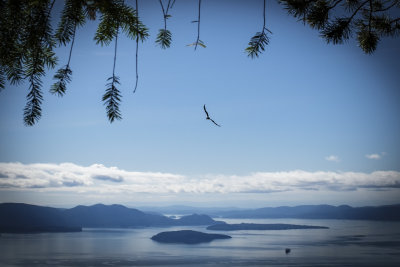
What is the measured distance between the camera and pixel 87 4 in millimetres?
696

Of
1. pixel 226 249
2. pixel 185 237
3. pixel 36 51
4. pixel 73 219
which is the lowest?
pixel 226 249

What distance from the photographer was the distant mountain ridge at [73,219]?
71.8 meters

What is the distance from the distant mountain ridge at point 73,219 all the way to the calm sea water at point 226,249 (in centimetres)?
502

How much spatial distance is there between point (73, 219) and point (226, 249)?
49.1 meters

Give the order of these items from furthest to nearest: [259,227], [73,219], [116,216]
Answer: [116,216] < [73,219] < [259,227]

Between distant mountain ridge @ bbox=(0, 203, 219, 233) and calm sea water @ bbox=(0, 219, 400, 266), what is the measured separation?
5.02 m

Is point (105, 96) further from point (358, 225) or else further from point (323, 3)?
point (358, 225)

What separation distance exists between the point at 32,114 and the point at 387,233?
245 feet

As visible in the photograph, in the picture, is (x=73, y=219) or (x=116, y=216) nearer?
(x=73, y=219)

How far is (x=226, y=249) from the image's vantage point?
4888cm

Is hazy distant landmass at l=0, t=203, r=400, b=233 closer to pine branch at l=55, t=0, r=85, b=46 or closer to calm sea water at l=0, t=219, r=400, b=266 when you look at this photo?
calm sea water at l=0, t=219, r=400, b=266

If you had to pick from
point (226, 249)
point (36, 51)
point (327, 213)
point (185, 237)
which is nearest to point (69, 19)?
point (36, 51)

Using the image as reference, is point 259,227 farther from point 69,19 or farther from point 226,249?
point 69,19

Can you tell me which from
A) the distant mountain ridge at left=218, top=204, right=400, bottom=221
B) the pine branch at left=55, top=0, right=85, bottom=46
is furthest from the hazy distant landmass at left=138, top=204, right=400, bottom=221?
the pine branch at left=55, top=0, right=85, bottom=46
